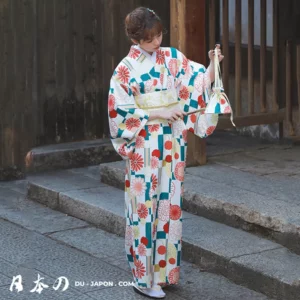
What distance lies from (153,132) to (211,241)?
109 cm

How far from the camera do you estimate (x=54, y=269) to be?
6375mm

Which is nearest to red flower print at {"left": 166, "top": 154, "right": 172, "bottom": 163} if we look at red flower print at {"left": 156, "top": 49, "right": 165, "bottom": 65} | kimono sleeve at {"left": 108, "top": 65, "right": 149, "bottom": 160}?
kimono sleeve at {"left": 108, "top": 65, "right": 149, "bottom": 160}

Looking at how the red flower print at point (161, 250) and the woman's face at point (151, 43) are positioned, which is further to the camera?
the red flower print at point (161, 250)

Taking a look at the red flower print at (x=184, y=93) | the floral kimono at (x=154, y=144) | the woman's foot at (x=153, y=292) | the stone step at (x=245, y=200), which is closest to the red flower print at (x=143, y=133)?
the floral kimono at (x=154, y=144)

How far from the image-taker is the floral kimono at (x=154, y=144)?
573 cm

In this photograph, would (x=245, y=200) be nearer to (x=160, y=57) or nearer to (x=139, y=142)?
(x=139, y=142)

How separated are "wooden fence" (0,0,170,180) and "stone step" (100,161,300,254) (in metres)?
1.32

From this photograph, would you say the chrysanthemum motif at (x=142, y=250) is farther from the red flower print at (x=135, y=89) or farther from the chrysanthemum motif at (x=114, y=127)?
the red flower print at (x=135, y=89)

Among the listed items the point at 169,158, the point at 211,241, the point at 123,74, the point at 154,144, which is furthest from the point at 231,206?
the point at 123,74

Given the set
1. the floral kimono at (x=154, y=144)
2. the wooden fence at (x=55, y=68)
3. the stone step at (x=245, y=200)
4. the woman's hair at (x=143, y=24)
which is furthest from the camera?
the wooden fence at (x=55, y=68)

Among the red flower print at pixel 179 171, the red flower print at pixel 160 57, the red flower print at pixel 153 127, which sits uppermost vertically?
the red flower print at pixel 160 57

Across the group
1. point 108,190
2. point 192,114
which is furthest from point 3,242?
point 192,114

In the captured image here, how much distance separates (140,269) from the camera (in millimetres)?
5855

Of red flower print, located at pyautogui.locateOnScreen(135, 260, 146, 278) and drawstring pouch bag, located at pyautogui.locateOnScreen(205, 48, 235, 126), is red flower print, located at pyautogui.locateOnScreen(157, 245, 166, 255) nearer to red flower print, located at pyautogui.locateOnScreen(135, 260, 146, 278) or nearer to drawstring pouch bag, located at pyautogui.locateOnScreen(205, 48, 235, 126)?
red flower print, located at pyautogui.locateOnScreen(135, 260, 146, 278)
